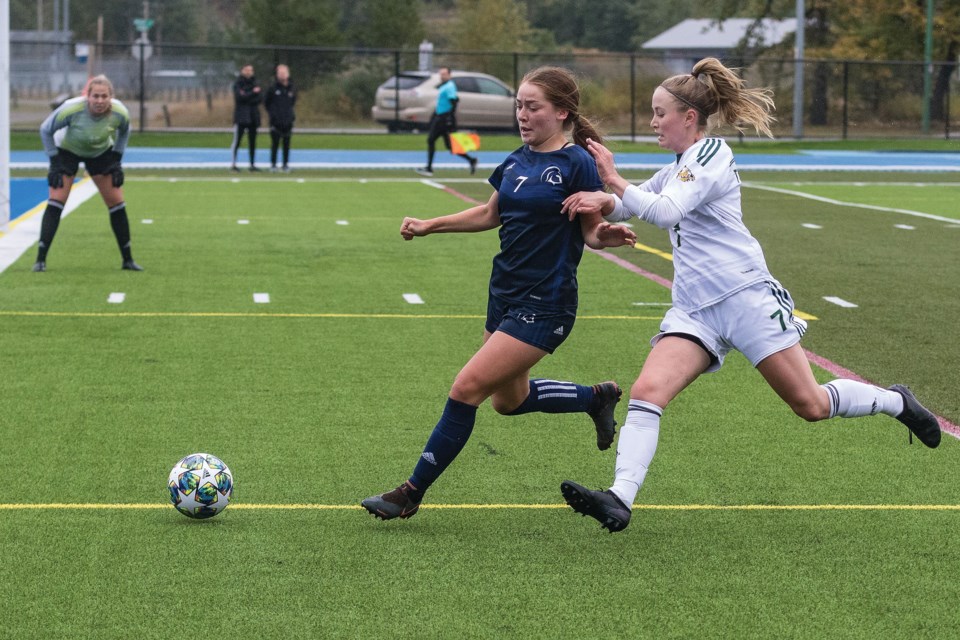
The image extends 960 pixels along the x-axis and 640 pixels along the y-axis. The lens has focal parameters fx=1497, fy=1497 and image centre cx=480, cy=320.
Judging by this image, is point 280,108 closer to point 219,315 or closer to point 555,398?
point 219,315

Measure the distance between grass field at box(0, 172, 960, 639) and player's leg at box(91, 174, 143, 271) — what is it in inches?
24.4

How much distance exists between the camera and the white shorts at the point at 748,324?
18.6 ft

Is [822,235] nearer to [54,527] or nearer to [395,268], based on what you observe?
[395,268]

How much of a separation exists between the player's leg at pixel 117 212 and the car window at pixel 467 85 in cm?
2835

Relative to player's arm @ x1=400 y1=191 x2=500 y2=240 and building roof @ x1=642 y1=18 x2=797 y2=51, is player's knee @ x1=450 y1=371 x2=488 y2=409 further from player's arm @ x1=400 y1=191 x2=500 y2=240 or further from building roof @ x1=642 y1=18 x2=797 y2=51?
building roof @ x1=642 y1=18 x2=797 y2=51

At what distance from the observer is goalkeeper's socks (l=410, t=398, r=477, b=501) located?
19.1 feet

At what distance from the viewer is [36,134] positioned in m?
40.6

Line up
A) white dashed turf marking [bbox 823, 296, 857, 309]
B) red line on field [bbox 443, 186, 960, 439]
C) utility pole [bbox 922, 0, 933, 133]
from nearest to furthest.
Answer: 1. red line on field [bbox 443, 186, 960, 439]
2. white dashed turf marking [bbox 823, 296, 857, 309]
3. utility pole [bbox 922, 0, 933, 133]

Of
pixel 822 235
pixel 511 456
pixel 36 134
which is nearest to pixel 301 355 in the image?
pixel 511 456

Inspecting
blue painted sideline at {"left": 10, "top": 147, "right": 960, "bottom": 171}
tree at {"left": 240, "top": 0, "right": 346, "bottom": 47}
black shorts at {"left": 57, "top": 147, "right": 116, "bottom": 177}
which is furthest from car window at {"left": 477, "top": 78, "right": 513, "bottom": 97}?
black shorts at {"left": 57, "top": 147, "right": 116, "bottom": 177}

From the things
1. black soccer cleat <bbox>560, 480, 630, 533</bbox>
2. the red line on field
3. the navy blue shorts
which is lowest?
the red line on field

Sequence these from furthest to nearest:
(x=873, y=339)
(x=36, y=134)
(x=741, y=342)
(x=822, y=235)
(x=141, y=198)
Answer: (x=36, y=134) → (x=141, y=198) → (x=822, y=235) → (x=873, y=339) → (x=741, y=342)

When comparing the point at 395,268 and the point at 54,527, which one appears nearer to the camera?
the point at 54,527

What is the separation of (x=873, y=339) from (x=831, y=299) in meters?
2.12
